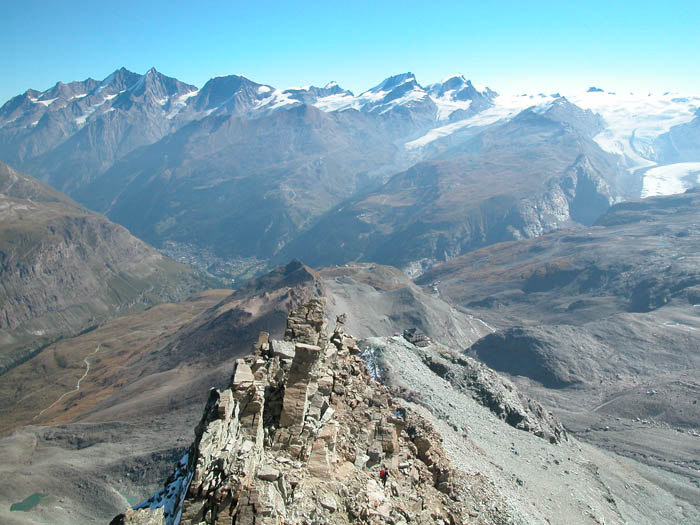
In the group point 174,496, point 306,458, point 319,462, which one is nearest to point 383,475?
point 319,462

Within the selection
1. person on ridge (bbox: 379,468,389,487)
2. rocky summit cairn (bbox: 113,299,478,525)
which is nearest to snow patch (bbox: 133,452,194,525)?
rocky summit cairn (bbox: 113,299,478,525)

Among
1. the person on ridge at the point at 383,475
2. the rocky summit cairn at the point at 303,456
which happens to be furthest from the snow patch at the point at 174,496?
the person on ridge at the point at 383,475

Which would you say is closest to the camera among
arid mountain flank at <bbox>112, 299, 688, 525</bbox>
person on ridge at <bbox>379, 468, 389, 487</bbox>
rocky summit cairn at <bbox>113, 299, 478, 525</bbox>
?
rocky summit cairn at <bbox>113, 299, 478, 525</bbox>

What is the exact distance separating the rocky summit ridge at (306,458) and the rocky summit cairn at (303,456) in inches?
1.4

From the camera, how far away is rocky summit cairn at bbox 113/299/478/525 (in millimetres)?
11992

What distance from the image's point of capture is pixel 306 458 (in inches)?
605

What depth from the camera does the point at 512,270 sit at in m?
194

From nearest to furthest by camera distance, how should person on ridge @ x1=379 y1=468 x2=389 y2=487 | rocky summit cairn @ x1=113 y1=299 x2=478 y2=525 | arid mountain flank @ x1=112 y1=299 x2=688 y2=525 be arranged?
rocky summit cairn @ x1=113 y1=299 x2=478 y2=525, arid mountain flank @ x1=112 y1=299 x2=688 y2=525, person on ridge @ x1=379 y1=468 x2=389 y2=487

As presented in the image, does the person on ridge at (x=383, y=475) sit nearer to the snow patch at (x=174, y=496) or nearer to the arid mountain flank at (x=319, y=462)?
the arid mountain flank at (x=319, y=462)

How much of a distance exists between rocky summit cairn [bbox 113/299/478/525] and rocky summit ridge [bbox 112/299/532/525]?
0.12 ft

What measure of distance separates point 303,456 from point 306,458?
0.12 m

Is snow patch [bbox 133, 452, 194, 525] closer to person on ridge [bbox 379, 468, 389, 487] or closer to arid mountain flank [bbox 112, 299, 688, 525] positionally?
arid mountain flank [bbox 112, 299, 688, 525]

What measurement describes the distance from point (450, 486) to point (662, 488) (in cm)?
4675

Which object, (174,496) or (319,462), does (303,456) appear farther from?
(174,496)
